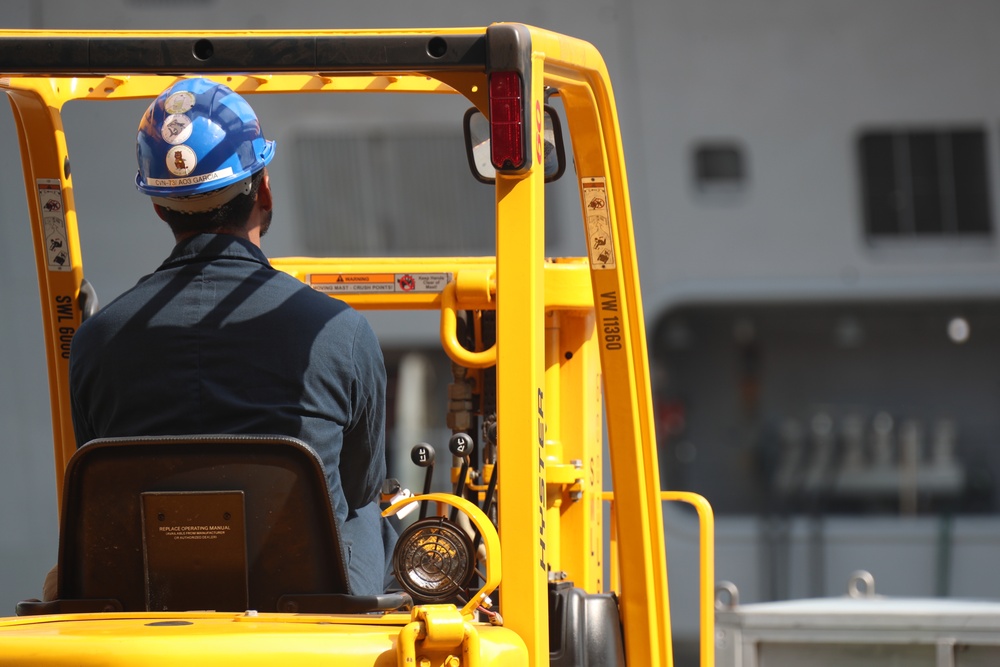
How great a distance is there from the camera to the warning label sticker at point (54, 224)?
2.94m

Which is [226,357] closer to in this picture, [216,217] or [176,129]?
[216,217]

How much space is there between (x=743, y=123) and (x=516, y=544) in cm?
962

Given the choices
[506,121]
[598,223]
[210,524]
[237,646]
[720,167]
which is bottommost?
[237,646]

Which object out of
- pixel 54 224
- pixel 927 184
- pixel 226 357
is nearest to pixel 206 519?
pixel 226 357

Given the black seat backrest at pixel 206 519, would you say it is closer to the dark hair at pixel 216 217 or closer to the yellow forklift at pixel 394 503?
the yellow forklift at pixel 394 503

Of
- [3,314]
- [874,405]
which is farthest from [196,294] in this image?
[874,405]

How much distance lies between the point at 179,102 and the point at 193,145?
0.28ft

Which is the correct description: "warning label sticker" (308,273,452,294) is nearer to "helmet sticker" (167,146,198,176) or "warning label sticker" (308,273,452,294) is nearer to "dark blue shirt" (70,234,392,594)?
"dark blue shirt" (70,234,392,594)

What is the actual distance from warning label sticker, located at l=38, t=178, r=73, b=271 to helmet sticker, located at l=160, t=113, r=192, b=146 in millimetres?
836

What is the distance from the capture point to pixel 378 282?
10.7 ft

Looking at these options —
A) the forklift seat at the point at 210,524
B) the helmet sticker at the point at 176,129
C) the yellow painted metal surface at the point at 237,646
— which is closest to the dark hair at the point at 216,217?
the helmet sticker at the point at 176,129

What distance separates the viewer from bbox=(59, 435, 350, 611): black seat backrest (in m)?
2.02

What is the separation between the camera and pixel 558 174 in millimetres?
2654

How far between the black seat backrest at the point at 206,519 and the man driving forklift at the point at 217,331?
13cm
